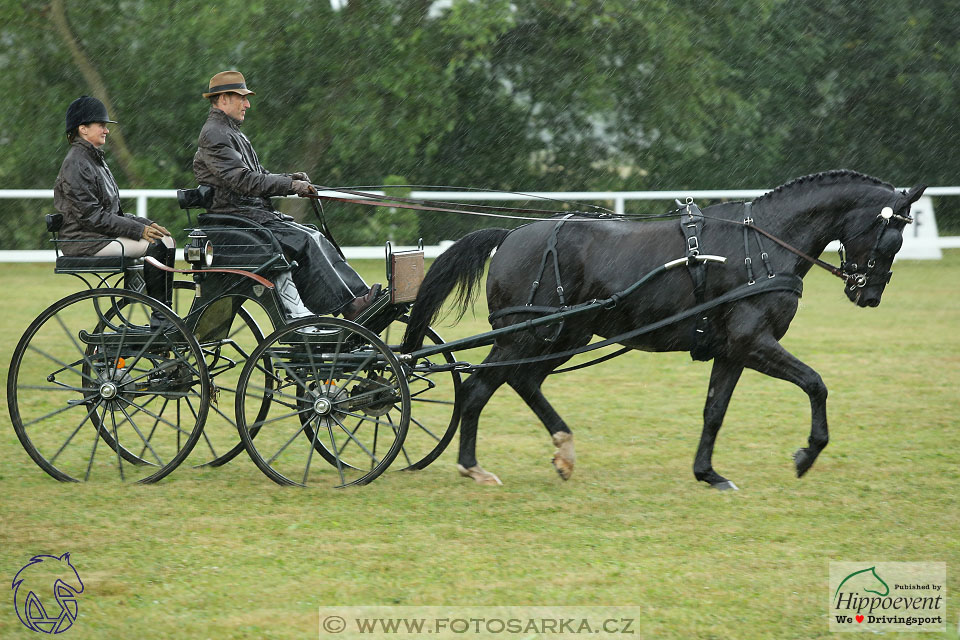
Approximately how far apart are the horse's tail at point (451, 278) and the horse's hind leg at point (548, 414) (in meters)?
0.49

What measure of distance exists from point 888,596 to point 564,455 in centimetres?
221

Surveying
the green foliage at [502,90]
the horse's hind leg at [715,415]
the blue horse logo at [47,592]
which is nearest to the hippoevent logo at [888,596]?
the horse's hind leg at [715,415]

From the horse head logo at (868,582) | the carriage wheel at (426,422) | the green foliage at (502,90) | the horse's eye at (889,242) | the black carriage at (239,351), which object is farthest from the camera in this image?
the green foliage at (502,90)

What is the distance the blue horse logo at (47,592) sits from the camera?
14.0 feet

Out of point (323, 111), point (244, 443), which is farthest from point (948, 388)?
point (323, 111)

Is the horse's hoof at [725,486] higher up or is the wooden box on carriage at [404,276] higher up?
the wooden box on carriage at [404,276]

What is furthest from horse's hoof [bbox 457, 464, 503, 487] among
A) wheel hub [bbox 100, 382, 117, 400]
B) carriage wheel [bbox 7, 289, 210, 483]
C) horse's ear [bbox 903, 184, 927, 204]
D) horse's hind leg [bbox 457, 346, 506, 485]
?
horse's ear [bbox 903, 184, 927, 204]

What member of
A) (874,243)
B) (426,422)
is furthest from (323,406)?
(874,243)

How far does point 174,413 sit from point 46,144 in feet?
50.6

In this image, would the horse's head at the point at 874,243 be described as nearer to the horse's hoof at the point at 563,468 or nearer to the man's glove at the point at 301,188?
the horse's hoof at the point at 563,468

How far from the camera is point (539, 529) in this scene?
5.47m

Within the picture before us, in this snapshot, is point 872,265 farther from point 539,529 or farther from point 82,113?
point 82,113

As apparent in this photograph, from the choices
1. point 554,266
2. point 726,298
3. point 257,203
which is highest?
point 257,203

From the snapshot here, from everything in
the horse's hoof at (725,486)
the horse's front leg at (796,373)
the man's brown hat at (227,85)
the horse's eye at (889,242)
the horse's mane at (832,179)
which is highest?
the man's brown hat at (227,85)
